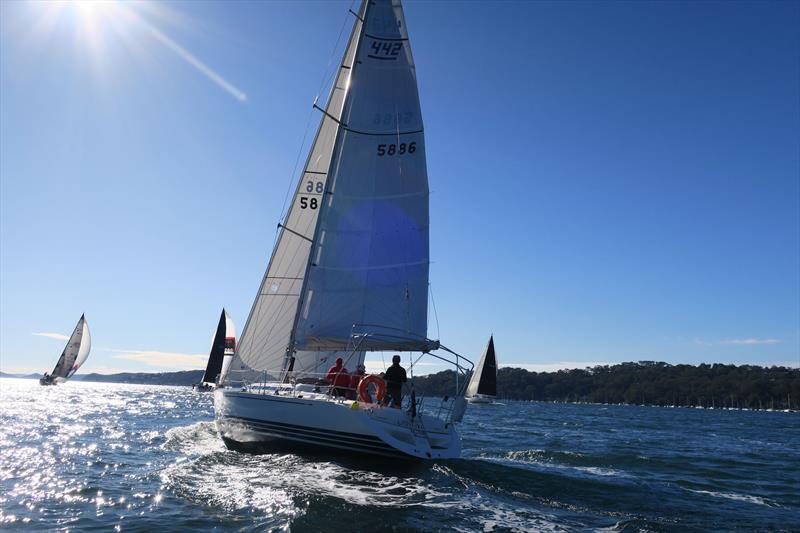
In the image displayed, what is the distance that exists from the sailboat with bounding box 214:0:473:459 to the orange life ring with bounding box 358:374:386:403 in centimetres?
3

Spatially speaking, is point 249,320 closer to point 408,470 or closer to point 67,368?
point 408,470

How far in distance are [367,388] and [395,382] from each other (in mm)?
660

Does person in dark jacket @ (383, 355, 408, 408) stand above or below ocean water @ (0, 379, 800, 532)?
above

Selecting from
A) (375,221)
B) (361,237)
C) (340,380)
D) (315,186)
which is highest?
(315,186)

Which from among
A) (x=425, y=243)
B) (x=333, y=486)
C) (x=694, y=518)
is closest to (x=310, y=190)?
(x=425, y=243)

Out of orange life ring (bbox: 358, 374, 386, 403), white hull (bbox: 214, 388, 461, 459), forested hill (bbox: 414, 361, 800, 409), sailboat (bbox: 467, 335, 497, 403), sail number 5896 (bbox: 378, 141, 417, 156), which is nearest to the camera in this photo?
white hull (bbox: 214, 388, 461, 459)

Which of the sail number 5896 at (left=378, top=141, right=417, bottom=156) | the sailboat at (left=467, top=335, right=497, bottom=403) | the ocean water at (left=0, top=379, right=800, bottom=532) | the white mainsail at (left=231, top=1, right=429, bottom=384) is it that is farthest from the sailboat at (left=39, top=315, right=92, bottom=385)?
the sail number 5896 at (left=378, top=141, right=417, bottom=156)

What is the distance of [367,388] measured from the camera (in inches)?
510

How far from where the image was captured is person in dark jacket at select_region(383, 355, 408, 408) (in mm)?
13102

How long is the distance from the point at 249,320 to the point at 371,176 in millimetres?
5756

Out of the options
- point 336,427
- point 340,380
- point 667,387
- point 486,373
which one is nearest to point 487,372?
point 486,373

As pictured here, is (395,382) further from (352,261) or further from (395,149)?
(395,149)

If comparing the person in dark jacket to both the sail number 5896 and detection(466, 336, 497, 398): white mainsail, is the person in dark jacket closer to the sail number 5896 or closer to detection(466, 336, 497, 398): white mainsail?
the sail number 5896

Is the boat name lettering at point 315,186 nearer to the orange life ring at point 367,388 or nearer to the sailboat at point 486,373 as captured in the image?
the orange life ring at point 367,388
